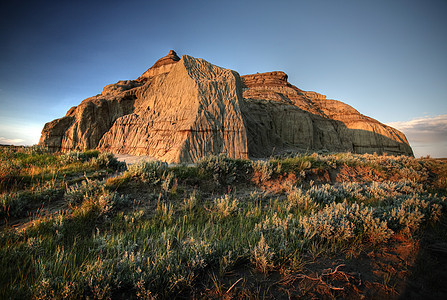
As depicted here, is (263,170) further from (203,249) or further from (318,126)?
(318,126)

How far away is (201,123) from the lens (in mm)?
15672

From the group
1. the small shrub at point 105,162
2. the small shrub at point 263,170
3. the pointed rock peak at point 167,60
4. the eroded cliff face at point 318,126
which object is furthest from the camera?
the pointed rock peak at point 167,60

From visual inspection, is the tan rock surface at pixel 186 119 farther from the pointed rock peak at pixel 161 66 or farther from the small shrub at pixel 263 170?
the pointed rock peak at pixel 161 66

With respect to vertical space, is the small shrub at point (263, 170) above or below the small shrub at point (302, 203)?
above

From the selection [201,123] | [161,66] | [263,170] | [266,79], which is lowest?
[263,170]

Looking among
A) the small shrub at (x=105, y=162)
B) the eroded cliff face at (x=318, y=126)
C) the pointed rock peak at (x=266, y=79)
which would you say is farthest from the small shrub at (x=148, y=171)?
the pointed rock peak at (x=266, y=79)

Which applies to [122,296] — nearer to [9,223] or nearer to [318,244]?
[318,244]

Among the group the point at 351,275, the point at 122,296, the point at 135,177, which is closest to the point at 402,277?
the point at 351,275

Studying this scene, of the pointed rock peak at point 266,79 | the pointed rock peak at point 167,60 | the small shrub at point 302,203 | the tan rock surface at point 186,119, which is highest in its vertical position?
the pointed rock peak at point 167,60

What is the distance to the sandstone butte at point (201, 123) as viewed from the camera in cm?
1602

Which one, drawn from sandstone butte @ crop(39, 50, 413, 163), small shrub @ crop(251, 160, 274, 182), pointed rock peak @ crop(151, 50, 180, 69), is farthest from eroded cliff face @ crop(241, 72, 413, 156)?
pointed rock peak @ crop(151, 50, 180, 69)

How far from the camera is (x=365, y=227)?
3.49 m

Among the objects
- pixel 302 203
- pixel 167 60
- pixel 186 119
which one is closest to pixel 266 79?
pixel 167 60

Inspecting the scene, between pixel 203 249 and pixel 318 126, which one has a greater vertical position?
pixel 318 126
